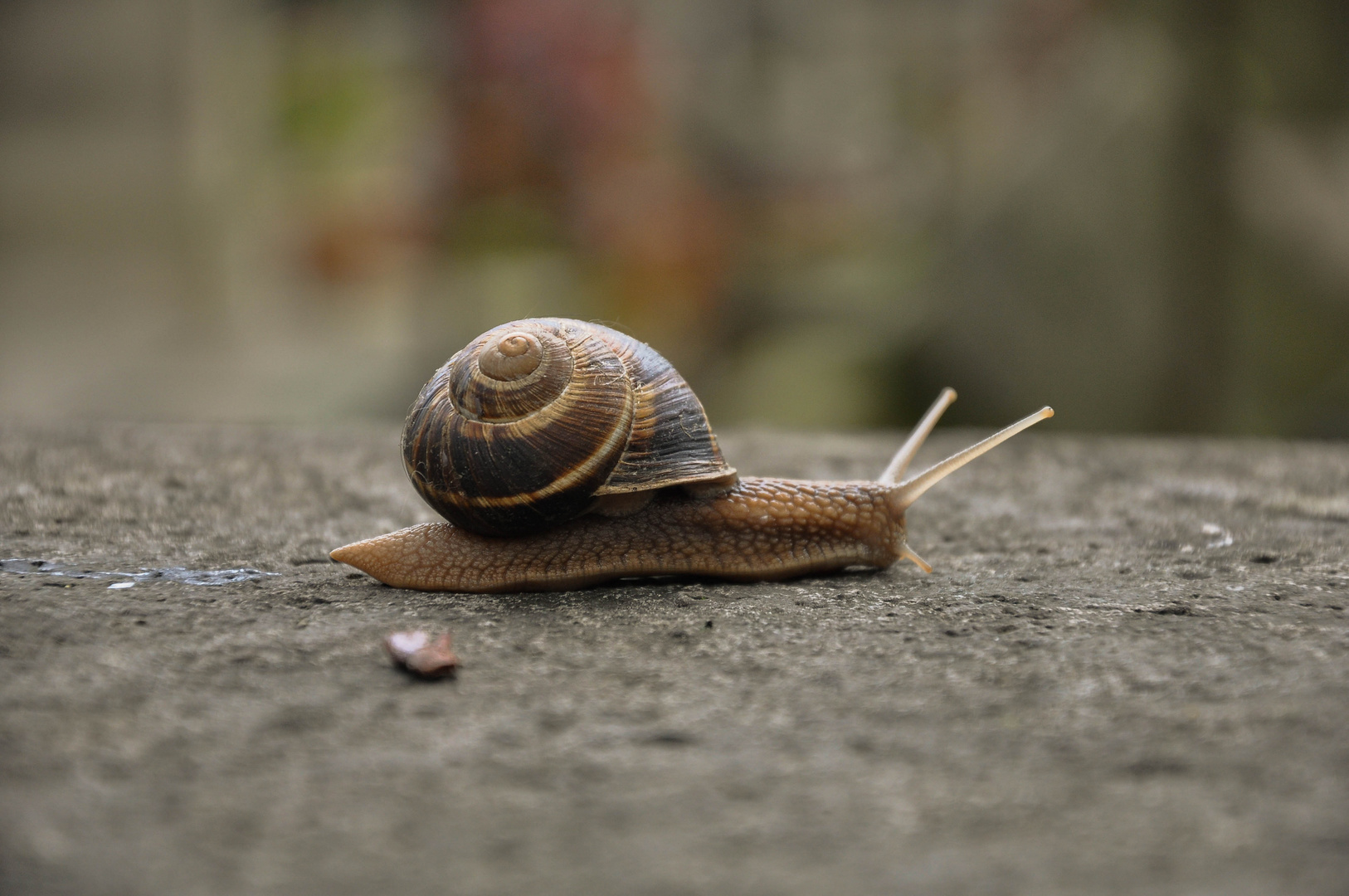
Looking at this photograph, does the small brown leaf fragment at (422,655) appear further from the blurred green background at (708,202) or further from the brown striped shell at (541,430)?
the blurred green background at (708,202)

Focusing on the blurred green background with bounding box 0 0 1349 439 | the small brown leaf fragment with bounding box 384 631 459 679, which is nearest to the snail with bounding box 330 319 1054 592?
the small brown leaf fragment with bounding box 384 631 459 679

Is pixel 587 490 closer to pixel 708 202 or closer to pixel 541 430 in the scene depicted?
pixel 541 430

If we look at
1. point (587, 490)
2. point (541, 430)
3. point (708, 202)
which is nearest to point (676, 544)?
point (587, 490)

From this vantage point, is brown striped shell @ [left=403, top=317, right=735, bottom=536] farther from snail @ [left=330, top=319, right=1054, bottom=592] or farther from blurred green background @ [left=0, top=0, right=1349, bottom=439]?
blurred green background @ [left=0, top=0, right=1349, bottom=439]

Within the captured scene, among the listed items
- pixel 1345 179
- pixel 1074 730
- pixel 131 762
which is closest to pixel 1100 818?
pixel 1074 730

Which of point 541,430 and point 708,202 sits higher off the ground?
point 708,202
